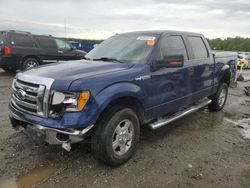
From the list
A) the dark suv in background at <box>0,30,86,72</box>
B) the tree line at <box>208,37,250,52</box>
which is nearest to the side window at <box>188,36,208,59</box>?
the dark suv in background at <box>0,30,86,72</box>

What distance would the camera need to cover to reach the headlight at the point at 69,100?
10.9 ft

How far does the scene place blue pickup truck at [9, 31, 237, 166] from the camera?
337 cm

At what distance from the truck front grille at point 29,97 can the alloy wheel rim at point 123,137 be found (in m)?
1.01

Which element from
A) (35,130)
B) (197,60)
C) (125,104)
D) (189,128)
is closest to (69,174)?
(35,130)

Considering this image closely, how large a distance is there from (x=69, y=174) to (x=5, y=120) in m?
2.62

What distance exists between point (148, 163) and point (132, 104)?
88 cm

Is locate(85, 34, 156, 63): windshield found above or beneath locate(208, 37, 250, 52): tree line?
beneath

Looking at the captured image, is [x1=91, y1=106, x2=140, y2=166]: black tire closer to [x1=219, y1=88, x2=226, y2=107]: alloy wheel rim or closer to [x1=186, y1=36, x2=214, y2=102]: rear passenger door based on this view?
[x1=186, y1=36, x2=214, y2=102]: rear passenger door

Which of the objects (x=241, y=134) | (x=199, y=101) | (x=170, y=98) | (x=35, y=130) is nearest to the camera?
(x=35, y=130)

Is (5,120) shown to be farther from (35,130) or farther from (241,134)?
(241,134)

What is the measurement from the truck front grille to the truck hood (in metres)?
0.18

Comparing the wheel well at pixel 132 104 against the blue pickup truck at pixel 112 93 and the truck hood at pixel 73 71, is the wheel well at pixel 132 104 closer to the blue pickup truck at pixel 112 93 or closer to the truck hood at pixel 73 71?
the blue pickup truck at pixel 112 93

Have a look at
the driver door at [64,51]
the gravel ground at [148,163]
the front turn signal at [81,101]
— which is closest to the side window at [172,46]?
the gravel ground at [148,163]

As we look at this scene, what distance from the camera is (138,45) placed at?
470 centimetres
